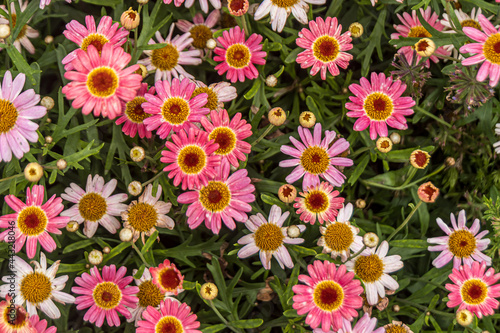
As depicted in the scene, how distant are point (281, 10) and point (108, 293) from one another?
162 cm

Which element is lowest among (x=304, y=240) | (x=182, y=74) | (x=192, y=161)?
(x=304, y=240)

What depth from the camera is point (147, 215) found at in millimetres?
2189

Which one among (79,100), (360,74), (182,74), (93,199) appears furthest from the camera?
(360,74)

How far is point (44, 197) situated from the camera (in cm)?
214

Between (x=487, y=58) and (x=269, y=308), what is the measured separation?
1610 mm

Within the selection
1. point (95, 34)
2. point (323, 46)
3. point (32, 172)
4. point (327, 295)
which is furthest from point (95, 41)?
point (327, 295)

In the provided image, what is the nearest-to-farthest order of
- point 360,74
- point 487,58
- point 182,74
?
point 487,58
point 182,74
point 360,74

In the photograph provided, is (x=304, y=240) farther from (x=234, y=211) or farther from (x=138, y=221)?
(x=138, y=221)

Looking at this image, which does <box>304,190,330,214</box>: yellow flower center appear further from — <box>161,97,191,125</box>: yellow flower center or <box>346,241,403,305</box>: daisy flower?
<box>161,97,191,125</box>: yellow flower center

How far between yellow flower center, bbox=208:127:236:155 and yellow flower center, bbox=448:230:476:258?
4.01 feet

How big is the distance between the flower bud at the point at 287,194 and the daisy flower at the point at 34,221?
0.97 meters

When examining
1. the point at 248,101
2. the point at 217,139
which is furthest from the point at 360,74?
the point at 217,139

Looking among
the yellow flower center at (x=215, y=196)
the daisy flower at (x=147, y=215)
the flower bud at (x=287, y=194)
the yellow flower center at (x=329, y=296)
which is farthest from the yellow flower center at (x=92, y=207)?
the yellow flower center at (x=329, y=296)

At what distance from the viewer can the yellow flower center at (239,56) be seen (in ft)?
7.63
